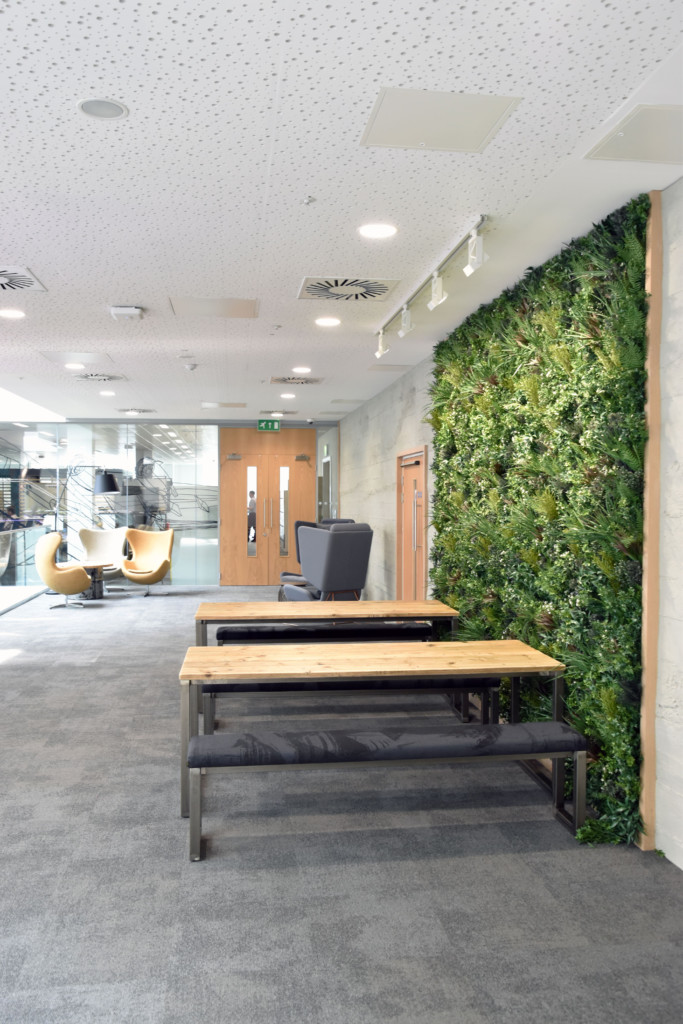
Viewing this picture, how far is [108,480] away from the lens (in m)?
10.7

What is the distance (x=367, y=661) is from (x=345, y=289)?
85.1 inches

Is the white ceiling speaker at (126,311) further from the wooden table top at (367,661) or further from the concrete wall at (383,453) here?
the concrete wall at (383,453)

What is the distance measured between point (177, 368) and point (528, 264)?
3.78 m

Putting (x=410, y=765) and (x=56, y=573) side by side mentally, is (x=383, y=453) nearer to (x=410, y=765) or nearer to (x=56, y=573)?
(x=56, y=573)

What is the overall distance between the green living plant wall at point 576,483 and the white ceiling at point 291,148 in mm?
272

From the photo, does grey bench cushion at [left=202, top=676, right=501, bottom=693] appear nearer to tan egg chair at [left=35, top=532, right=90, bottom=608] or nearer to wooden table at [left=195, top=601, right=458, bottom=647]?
wooden table at [left=195, top=601, right=458, bottom=647]

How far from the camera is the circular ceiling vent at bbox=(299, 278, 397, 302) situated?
409cm

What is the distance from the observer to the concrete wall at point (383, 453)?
6.50 m

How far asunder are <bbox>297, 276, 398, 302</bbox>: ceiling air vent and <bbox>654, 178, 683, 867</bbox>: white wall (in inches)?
67.4

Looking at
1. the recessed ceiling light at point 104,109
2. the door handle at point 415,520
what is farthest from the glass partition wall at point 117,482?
the recessed ceiling light at point 104,109

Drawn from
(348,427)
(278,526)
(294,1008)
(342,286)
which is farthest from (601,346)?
(278,526)

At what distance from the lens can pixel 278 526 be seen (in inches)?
453

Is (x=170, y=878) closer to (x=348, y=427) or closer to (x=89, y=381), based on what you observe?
(x=89, y=381)

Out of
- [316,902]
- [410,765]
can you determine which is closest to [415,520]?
[410,765]
